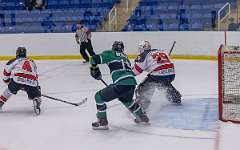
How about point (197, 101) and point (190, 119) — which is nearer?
point (190, 119)

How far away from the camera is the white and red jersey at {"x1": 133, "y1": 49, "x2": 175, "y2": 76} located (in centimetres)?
555

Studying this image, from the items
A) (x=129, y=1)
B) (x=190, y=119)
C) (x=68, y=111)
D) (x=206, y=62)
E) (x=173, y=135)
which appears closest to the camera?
(x=173, y=135)

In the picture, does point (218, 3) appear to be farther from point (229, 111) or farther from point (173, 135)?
point (173, 135)

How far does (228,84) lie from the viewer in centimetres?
544

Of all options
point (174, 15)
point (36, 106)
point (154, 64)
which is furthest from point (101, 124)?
point (174, 15)

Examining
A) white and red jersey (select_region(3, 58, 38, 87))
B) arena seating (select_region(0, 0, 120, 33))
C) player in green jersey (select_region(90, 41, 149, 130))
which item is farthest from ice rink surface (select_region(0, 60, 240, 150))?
arena seating (select_region(0, 0, 120, 33))

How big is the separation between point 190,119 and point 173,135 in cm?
69

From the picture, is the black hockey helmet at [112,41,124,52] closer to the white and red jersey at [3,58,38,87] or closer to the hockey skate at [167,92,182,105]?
the white and red jersey at [3,58,38,87]

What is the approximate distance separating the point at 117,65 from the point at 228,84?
144cm

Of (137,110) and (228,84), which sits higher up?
(228,84)

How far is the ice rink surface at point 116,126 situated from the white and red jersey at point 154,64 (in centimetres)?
44

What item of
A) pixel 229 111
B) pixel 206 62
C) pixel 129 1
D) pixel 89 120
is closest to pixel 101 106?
pixel 89 120

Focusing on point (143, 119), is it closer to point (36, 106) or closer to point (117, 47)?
point (117, 47)

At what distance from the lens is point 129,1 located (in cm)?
1302
